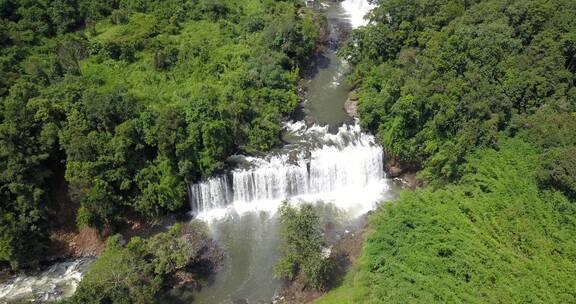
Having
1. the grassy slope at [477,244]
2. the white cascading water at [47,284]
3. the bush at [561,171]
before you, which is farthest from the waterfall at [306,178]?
the bush at [561,171]

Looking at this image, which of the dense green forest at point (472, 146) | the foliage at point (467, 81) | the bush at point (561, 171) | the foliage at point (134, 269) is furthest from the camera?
the foliage at point (467, 81)

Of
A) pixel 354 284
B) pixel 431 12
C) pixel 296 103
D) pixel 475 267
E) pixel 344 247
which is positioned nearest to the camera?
pixel 475 267

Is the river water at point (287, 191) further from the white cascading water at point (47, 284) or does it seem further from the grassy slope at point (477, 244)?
the white cascading water at point (47, 284)

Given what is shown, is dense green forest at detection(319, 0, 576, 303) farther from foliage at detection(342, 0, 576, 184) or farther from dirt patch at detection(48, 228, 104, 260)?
dirt patch at detection(48, 228, 104, 260)

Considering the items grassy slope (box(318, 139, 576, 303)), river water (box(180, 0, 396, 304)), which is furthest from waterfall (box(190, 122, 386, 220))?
grassy slope (box(318, 139, 576, 303))

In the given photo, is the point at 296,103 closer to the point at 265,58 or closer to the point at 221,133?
the point at 265,58

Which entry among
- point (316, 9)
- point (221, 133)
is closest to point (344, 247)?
point (221, 133)
